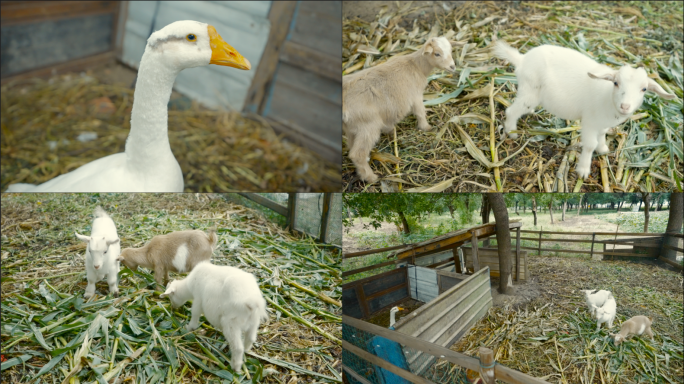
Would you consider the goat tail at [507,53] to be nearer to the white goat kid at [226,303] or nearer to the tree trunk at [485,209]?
the tree trunk at [485,209]

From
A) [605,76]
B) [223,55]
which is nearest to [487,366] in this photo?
[605,76]

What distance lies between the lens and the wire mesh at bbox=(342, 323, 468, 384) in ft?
5.79

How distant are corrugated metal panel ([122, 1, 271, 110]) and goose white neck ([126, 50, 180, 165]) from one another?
86cm

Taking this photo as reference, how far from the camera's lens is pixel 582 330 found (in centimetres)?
177

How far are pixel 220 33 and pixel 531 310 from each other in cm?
204

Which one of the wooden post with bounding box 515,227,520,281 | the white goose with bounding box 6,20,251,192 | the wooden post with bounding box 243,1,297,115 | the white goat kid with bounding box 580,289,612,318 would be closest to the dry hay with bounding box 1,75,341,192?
the wooden post with bounding box 243,1,297,115

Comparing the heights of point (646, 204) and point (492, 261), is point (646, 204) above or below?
above

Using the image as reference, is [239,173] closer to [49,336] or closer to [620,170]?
[49,336]

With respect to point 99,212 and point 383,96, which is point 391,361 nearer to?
point 383,96

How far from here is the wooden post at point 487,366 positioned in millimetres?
1635

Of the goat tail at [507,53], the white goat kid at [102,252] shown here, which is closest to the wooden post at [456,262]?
the goat tail at [507,53]

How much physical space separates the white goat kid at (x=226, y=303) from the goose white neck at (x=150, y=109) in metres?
0.53

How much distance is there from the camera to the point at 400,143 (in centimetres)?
157

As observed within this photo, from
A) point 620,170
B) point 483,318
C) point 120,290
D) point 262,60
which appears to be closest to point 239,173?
point 262,60
